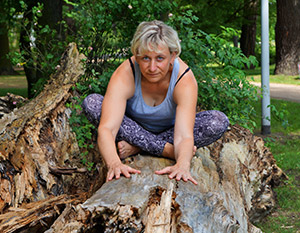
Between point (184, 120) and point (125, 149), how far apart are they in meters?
0.58

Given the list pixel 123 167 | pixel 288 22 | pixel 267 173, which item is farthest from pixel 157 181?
pixel 288 22

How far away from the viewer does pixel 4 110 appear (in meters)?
6.23

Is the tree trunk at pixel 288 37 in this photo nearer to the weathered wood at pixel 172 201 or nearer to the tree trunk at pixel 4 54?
the tree trunk at pixel 4 54

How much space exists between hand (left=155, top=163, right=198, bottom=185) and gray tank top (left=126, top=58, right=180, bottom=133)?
646 mm

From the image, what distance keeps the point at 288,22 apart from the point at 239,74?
11.6 meters

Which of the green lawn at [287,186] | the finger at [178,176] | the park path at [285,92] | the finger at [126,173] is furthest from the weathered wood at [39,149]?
the park path at [285,92]

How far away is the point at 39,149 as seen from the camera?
13.6 ft

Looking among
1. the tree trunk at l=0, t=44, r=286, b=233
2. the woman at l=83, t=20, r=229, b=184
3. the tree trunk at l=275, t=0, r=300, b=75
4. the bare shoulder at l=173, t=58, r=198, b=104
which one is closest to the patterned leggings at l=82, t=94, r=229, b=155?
the woman at l=83, t=20, r=229, b=184

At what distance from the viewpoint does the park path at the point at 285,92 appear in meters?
12.1

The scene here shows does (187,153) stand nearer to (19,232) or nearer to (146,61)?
(146,61)

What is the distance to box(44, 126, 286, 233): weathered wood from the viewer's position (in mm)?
2506

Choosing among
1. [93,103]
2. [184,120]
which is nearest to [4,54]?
[93,103]

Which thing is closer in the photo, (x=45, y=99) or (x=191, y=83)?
(x=191, y=83)

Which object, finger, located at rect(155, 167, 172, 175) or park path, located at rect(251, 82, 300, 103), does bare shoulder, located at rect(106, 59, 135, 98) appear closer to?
finger, located at rect(155, 167, 172, 175)
